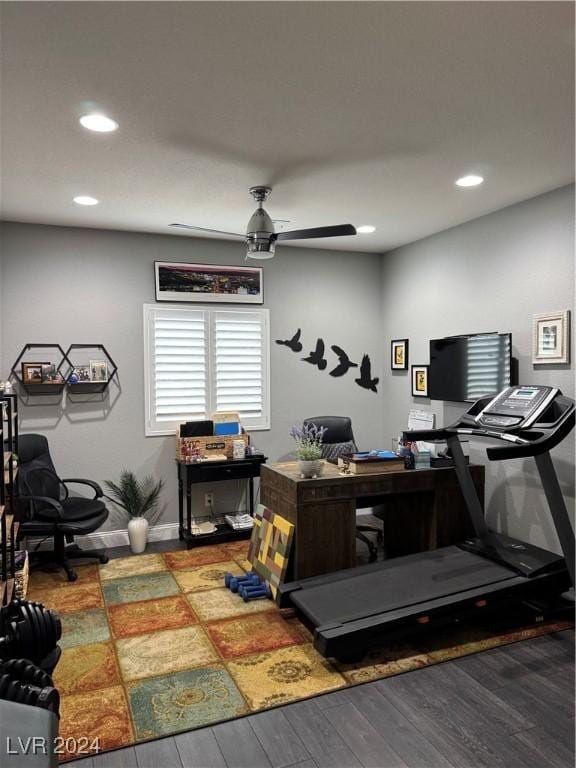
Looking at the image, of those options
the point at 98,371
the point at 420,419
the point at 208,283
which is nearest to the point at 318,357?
the point at 420,419

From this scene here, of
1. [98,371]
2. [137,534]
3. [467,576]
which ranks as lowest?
[137,534]

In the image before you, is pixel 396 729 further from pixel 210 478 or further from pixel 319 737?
pixel 210 478

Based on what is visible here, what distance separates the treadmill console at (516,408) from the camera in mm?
3404

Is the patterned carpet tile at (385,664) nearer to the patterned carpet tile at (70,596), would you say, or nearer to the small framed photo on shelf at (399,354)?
the patterned carpet tile at (70,596)

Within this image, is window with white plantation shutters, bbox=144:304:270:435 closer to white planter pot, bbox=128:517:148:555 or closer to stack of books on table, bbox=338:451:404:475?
white planter pot, bbox=128:517:148:555

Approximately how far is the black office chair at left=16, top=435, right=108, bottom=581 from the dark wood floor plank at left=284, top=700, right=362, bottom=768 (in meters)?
2.41

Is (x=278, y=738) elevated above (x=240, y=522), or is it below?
below

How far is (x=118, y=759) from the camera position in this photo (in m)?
2.30

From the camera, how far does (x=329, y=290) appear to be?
5.90 metres

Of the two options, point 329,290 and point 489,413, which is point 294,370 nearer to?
point 329,290

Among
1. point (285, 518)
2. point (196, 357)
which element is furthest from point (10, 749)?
point (196, 357)

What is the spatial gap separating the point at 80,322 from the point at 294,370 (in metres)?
2.18

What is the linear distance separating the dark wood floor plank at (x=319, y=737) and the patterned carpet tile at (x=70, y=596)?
1.81 m

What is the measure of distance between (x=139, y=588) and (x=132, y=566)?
1.68ft
